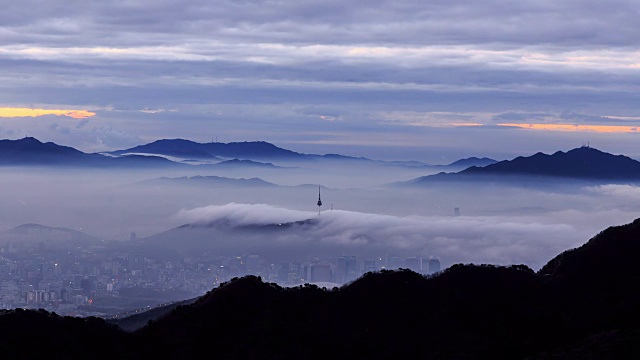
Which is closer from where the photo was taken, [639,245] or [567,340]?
[567,340]

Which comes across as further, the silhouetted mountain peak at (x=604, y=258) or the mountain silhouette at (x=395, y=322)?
the silhouetted mountain peak at (x=604, y=258)

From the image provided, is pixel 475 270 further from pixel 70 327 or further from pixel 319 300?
pixel 70 327

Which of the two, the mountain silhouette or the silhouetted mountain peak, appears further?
the silhouetted mountain peak

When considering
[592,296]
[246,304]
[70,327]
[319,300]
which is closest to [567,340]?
[592,296]

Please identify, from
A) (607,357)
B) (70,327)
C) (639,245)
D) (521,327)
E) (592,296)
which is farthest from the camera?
(639,245)

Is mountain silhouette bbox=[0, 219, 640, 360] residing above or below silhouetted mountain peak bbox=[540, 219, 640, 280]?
below

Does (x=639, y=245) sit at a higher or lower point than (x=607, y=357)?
higher

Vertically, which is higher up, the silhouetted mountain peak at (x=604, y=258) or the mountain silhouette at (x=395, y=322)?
the silhouetted mountain peak at (x=604, y=258)

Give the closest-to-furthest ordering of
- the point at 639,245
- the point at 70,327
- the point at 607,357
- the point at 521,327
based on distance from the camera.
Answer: the point at 607,357, the point at 70,327, the point at 521,327, the point at 639,245

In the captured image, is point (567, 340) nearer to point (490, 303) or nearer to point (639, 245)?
point (490, 303)
